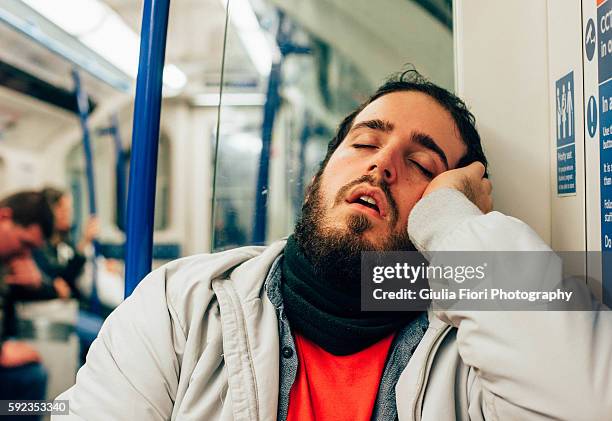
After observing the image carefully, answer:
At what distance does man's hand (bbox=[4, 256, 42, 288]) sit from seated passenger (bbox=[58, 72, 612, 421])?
3692 mm

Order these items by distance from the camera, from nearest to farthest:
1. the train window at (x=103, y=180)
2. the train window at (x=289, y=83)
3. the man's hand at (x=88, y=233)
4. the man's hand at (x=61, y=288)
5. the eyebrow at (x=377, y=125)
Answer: the eyebrow at (x=377, y=125) < the train window at (x=289, y=83) < the man's hand at (x=61, y=288) < the man's hand at (x=88, y=233) < the train window at (x=103, y=180)

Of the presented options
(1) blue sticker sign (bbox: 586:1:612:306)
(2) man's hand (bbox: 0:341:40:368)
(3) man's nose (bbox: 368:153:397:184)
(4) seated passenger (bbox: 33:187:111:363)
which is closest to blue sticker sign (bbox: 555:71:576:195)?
(1) blue sticker sign (bbox: 586:1:612:306)

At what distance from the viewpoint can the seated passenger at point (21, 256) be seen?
159 inches

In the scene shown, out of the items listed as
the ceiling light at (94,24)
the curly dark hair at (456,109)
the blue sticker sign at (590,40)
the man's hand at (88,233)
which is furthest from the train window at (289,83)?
the man's hand at (88,233)

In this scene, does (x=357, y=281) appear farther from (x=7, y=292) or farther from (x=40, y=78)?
(x=40, y=78)

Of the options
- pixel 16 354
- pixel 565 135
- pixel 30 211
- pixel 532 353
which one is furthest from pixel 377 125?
pixel 16 354

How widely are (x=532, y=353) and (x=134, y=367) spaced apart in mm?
676

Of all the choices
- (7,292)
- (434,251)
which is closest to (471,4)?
(434,251)

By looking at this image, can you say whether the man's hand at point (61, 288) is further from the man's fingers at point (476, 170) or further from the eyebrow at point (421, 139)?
the man's fingers at point (476, 170)

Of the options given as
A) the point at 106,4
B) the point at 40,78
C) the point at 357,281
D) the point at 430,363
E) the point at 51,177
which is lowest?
the point at 430,363

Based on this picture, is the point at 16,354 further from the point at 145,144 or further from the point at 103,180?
the point at 145,144

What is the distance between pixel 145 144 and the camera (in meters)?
1.40

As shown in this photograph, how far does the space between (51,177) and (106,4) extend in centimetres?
224

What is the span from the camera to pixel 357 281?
1.20 metres
